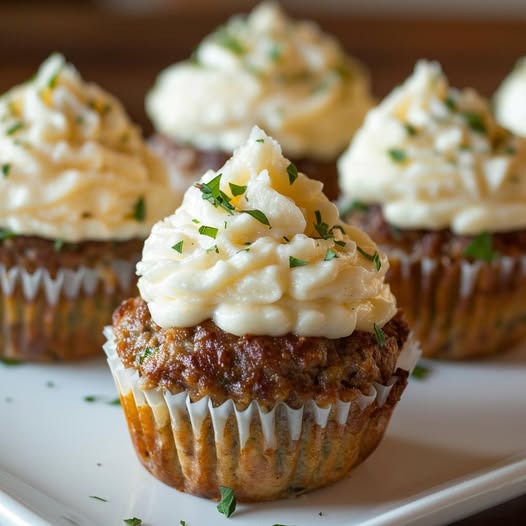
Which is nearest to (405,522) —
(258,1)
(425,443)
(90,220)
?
(425,443)

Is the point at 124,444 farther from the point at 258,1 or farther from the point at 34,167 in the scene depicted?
the point at 258,1

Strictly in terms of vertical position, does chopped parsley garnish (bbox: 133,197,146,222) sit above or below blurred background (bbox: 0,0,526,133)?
above

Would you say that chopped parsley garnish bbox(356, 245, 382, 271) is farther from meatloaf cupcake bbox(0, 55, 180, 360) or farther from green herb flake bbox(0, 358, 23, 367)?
green herb flake bbox(0, 358, 23, 367)

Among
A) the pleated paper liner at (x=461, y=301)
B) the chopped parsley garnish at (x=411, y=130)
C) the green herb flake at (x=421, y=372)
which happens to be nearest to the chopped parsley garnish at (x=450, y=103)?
the chopped parsley garnish at (x=411, y=130)

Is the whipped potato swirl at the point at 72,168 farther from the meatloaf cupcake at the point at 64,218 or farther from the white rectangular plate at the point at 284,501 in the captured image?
the white rectangular plate at the point at 284,501

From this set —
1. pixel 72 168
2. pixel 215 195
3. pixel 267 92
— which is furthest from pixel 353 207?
pixel 267 92

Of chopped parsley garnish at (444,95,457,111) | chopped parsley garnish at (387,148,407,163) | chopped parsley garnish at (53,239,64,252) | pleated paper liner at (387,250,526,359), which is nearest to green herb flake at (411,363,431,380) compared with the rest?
pleated paper liner at (387,250,526,359)

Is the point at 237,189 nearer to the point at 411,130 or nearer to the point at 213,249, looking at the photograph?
the point at 213,249
